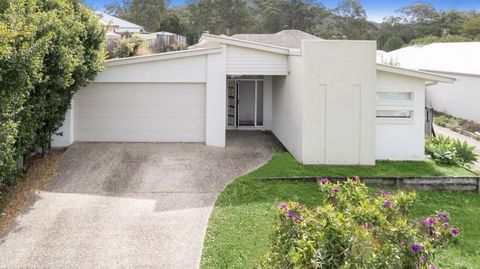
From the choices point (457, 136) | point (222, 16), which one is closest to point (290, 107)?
point (457, 136)

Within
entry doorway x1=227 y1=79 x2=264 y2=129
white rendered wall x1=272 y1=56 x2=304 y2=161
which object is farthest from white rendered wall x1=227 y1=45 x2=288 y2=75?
entry doorway x1=227 y1=79 x2=264 y2=129

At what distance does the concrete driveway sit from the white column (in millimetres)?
543

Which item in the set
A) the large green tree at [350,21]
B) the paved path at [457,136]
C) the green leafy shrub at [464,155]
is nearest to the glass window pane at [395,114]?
the green leafy shrub at [464,155]

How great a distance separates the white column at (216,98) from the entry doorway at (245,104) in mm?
3656

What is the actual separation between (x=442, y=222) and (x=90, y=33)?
11249 mm

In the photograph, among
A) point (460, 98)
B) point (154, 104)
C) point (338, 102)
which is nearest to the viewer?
point (338, 102)

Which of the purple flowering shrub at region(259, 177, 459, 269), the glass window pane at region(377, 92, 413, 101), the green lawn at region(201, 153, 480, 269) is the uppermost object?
the glass window pane at region(377, 92, 413, 101)

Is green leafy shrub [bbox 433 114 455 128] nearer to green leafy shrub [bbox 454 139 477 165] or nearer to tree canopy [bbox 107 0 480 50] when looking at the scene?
green leafy shrub [bbox 454 139 477 165]

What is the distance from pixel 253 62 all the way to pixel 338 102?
11.6 ft

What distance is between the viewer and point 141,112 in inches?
628

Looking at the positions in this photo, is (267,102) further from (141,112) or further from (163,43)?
(163,43)

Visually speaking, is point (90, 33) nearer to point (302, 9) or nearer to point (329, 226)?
point (329, 226)

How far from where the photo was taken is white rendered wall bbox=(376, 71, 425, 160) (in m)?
14.6

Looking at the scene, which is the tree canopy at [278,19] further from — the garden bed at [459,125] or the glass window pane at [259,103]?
the glass window pane at [259,103]
